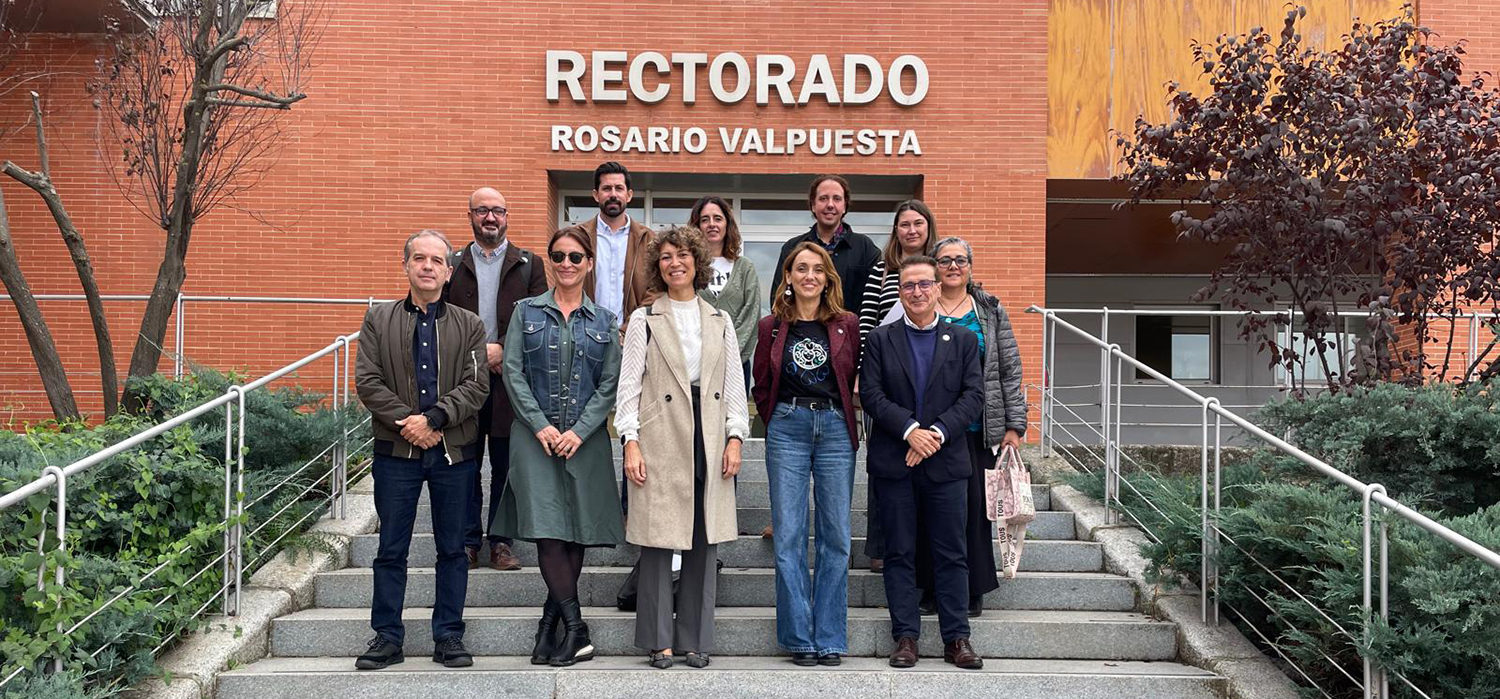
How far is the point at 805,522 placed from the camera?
5371 mm

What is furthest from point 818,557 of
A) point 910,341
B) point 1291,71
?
point 1291,71

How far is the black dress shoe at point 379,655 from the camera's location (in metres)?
5.20

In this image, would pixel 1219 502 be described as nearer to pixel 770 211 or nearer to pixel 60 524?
pixel 60 524

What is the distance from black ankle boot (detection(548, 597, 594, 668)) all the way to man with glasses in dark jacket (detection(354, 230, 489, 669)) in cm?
39

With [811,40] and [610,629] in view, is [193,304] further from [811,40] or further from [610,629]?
[610,629]

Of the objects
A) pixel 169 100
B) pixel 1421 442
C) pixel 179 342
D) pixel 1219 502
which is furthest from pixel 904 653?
pixel 179 342

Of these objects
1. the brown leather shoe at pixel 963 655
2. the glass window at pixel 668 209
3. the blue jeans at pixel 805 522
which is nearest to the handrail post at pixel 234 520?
the blue jeans at pixel 805 522

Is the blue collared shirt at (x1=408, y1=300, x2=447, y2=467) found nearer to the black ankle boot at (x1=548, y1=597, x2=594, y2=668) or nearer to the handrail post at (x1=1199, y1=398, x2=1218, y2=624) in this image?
the black ankle boot at (x1=548, y1=597, x2=594, y2=668)

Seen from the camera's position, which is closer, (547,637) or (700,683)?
(700,683)

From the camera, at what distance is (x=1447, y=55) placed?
7.69 m

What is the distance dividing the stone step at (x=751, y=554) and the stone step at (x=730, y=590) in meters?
A: 0.26

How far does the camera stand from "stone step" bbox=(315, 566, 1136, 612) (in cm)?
600

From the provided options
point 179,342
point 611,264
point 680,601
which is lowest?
point 680,601

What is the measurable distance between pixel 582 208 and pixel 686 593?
719 centimetres
